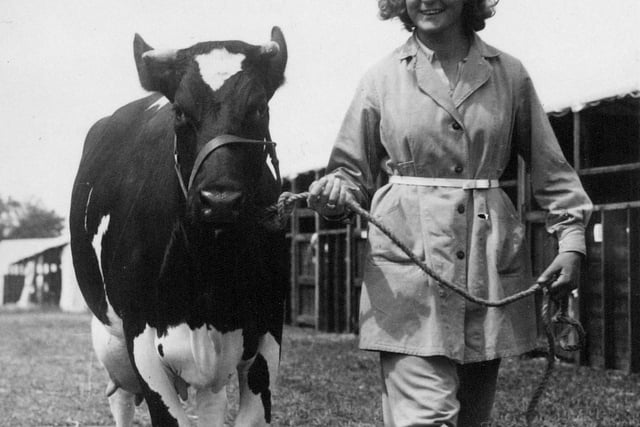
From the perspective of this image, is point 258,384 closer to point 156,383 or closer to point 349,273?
point 156,383

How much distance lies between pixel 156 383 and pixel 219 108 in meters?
1.25

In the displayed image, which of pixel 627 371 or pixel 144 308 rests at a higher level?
pixel 144 308

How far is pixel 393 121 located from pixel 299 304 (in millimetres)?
13171

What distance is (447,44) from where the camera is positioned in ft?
10.1

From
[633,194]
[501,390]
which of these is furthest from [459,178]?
[633,194]

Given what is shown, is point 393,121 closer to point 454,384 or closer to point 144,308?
point 454,384

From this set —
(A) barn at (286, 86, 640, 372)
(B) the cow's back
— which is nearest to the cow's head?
(B) the cow's back

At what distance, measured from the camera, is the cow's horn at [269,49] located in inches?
147

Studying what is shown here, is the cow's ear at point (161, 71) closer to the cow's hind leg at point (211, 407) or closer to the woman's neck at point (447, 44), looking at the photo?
the woman's neck at point (447, 44)

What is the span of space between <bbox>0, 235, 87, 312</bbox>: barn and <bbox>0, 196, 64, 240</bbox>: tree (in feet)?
112

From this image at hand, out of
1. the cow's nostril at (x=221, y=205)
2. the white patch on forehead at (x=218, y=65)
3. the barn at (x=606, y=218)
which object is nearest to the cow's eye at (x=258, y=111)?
the white patch on forehead at (x=218, y=65)

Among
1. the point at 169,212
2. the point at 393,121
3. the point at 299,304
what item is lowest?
the point at 299,304

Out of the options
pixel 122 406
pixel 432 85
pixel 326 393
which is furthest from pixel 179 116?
pixel 326 393

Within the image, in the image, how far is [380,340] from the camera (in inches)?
115
